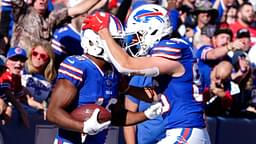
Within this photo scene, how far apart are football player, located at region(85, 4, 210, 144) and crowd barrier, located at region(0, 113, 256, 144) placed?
1887 mm

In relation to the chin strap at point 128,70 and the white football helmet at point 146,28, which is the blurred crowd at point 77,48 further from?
the chin strap at point 128,70

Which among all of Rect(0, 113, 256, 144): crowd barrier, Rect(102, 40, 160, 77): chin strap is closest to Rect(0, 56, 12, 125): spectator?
Rect(0, 113, 256, 144): crowd barrier

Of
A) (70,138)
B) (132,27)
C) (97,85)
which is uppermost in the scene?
(132,27)

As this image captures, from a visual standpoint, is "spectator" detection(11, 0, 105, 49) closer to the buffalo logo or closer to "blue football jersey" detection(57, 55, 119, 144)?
the buffalo logo

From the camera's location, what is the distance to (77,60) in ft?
17.2

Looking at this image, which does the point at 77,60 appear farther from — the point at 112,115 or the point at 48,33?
the point at 48,33

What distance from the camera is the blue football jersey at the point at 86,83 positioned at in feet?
17.0

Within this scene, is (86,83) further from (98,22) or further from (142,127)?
(142,127)

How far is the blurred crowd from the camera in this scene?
296 inches

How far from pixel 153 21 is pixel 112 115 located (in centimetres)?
73

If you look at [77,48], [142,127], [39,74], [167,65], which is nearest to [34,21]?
[77,48]

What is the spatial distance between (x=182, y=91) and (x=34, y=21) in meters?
3.14

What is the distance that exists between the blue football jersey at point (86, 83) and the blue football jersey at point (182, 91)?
1.33ft

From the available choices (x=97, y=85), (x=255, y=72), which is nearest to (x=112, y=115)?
(x=97, y=85)
